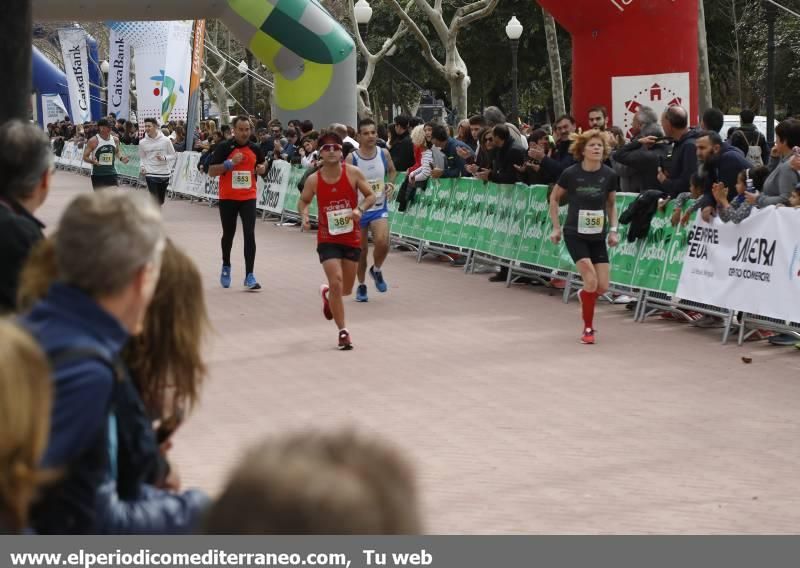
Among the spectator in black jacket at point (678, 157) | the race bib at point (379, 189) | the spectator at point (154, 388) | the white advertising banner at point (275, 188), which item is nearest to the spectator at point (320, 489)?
the spectator at point (154, 388)

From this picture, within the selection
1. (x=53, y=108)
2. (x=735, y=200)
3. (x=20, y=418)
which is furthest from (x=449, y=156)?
(x=53, y=108)

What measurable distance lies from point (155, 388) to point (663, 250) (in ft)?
31.2

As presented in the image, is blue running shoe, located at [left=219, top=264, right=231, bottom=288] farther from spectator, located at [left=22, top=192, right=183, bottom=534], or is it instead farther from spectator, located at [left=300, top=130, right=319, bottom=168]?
spectator, located at [left=22, top=192, right=183, bottom=534]

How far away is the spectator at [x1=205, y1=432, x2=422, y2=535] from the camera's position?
1.73m

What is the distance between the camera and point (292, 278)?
16438 millimetres

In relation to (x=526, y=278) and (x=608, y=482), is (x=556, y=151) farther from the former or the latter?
(x=608, y=482)

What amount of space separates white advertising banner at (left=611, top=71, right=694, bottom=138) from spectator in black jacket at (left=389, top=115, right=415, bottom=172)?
10.6ft

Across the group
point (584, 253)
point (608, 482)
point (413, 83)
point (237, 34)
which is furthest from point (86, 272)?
point (413, 83)

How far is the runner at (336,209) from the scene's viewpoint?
38.5 feet

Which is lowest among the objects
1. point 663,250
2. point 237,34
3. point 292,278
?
point 292,278

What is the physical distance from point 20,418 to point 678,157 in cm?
1126

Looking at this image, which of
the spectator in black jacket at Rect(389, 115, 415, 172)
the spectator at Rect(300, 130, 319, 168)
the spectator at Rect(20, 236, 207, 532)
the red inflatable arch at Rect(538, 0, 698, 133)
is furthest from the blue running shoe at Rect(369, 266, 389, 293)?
the spectator at Rect(20, 236, 207, 532)

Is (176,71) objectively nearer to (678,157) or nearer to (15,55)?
(678,157)

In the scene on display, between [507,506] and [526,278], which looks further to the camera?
[526,278]
